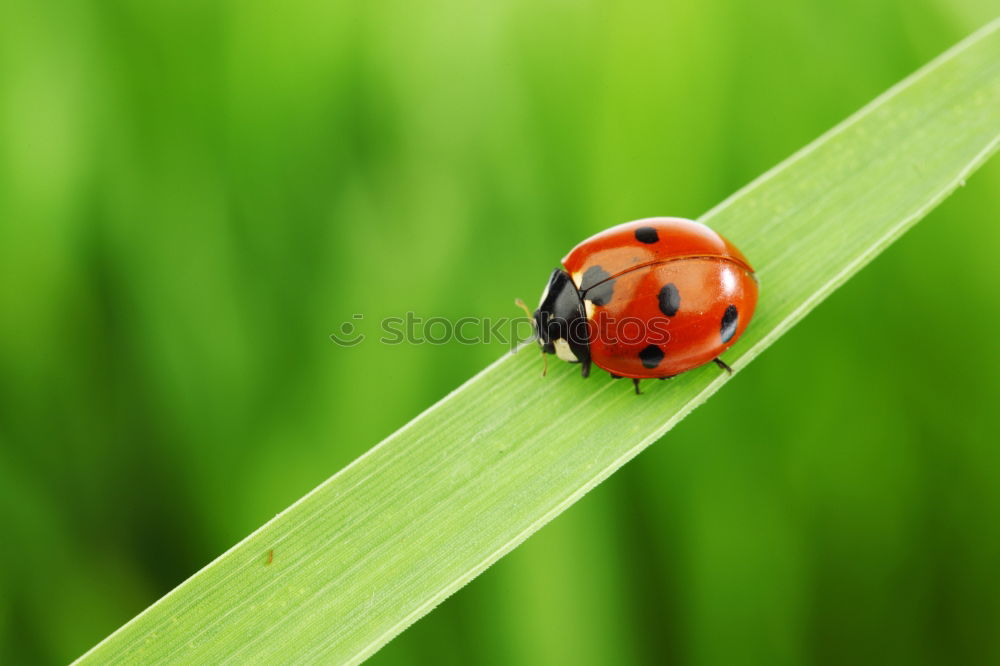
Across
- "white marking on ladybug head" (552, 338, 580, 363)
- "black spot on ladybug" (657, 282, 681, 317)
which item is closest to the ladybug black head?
"white marking on ladybug head" (552, 338, 580, 363)

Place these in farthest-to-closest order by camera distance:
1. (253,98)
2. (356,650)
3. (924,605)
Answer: (253,98) → (924,605) → (356,650)

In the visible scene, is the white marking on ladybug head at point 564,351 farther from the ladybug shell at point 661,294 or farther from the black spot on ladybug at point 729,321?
the black spot on ladybug at point 729,321

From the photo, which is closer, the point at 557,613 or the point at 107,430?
the point at 557,613

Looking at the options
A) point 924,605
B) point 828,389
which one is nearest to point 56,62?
point 828,389

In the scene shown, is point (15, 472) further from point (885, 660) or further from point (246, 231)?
point (885, 660)

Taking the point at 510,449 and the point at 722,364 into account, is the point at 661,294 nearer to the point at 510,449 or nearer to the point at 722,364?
the point at 722,364

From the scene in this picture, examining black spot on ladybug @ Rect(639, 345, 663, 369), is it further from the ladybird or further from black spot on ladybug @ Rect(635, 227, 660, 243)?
black spot on ladybug @ Rect(635, 227, 660, 243)

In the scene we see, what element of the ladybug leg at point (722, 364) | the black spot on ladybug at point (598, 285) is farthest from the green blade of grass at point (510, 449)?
the black spot on ladybug at point (598, 285)
